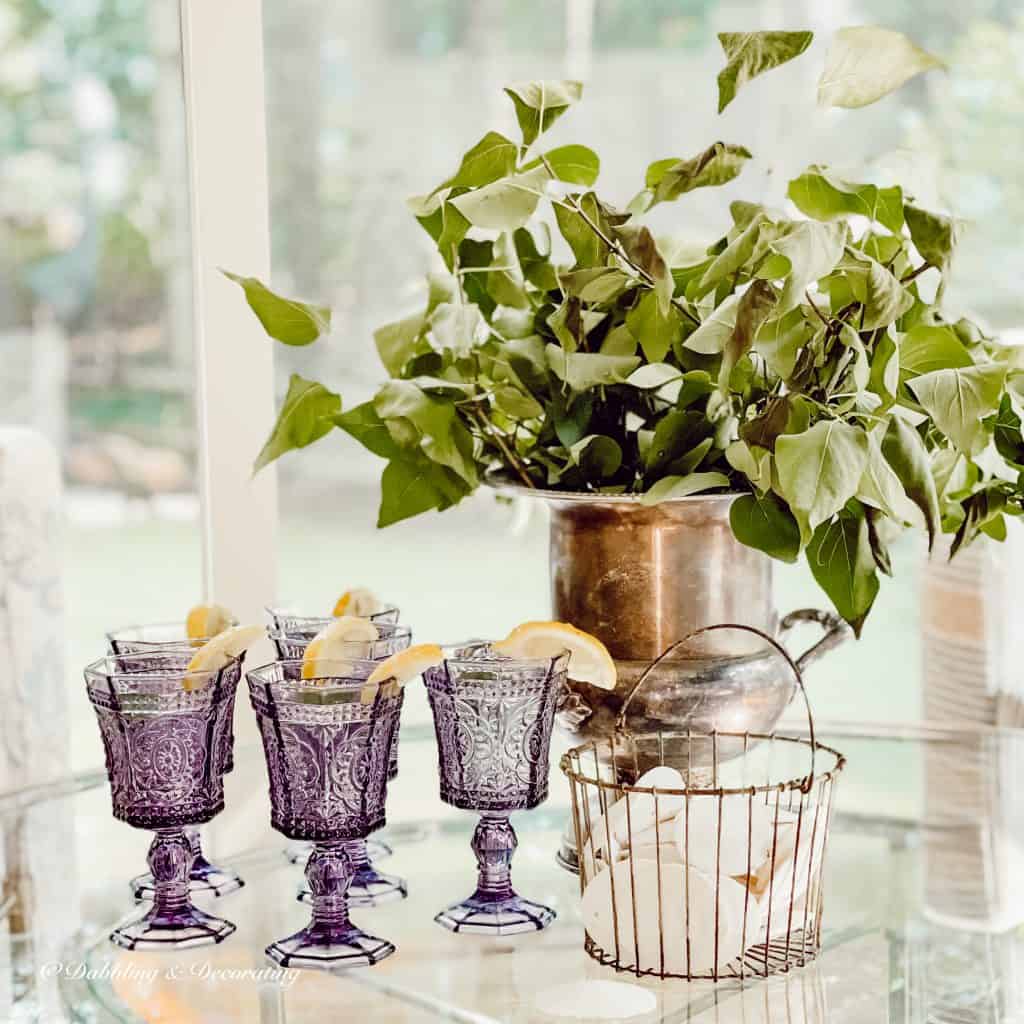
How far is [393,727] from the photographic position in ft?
2.96

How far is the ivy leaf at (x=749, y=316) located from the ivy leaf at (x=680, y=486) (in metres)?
0.09

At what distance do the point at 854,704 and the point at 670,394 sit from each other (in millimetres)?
3185

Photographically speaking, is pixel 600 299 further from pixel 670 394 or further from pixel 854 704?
pixel 854 704

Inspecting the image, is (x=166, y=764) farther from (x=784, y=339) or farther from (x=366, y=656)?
(x=784, y=339)

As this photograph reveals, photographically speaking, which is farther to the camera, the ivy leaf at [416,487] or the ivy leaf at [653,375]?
the ivy leaf at [416,487]

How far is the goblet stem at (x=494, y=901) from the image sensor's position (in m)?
0.95

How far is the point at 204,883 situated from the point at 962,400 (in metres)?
0.63

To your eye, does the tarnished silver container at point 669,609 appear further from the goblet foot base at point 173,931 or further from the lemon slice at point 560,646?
the goblet foot base at point 173,931

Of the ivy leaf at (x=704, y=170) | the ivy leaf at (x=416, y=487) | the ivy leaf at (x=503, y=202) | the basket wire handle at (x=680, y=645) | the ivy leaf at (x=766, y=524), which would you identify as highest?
the ivy leaf at (x=704, y=170)

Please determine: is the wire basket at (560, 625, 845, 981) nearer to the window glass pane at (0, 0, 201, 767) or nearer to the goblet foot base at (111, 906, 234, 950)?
the goblet foot base at (111, 906, 234, 950)

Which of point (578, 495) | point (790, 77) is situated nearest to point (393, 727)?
point (578, 495)

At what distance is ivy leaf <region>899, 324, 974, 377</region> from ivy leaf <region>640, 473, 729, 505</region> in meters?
0.15

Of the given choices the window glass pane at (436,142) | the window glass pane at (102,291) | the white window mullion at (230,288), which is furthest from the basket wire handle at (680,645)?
the window glass pane at (102,291)

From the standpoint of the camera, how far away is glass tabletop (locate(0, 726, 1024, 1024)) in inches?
32.8
